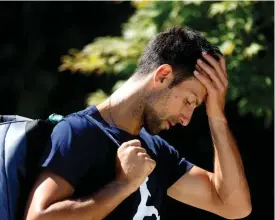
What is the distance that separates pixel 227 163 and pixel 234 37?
2.25 m

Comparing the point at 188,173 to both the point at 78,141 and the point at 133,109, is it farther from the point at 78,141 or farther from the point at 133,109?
the point at 78,141

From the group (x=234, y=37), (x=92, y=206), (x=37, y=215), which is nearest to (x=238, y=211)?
(x=92, y=206)

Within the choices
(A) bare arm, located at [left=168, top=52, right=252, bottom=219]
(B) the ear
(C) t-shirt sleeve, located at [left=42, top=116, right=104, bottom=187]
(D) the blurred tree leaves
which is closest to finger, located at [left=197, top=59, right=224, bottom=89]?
(A) bare arm, located at [left=168, top=52, right=252, bottom=219]

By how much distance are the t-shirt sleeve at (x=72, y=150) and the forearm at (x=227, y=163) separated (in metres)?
0.56

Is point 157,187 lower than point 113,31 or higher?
higher

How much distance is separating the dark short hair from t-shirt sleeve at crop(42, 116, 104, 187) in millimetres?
349

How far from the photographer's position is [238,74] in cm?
469

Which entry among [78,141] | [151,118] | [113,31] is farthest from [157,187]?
Result: [113,31]

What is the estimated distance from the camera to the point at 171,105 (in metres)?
2.37

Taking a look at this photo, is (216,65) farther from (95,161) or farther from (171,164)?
(95,161)

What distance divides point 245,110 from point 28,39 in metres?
2.51

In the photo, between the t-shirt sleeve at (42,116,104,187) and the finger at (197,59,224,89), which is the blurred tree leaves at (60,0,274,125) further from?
the t-shirt sleeve at (42,116,104,187)

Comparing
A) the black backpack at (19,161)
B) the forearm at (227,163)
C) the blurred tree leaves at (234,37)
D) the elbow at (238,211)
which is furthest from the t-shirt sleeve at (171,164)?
the blurred tree leaves at (234,37)

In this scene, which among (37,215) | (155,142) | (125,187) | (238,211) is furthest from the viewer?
(238,211)
